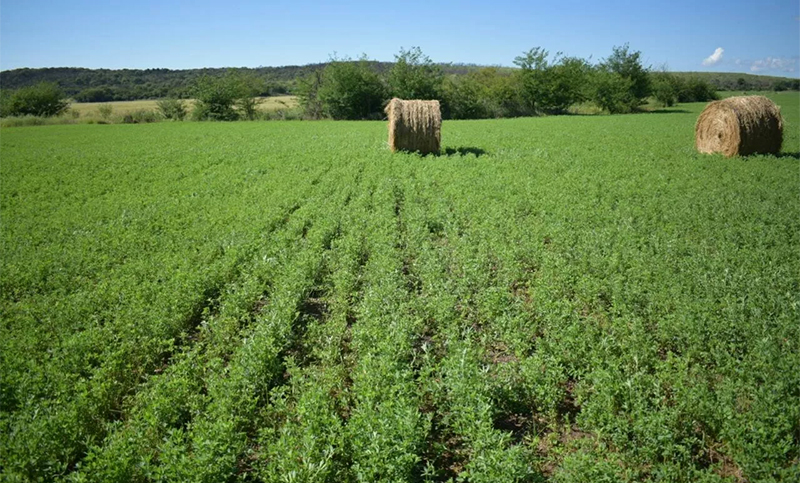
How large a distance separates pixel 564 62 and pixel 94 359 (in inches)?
2273

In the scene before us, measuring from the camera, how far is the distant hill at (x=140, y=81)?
3492 inches

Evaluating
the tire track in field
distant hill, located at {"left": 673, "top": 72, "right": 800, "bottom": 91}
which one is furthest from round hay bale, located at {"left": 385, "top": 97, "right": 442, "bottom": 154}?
distant hill, located at {"left": 673, "top": 72, "right": 800, "bottom": 91}

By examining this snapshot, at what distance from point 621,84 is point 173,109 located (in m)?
48.8

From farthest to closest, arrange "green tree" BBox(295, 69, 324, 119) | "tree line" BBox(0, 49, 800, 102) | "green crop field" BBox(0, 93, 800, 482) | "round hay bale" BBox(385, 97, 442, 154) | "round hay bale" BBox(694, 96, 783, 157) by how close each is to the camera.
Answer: "tree line" BBox(0, 49, 800, 102) < "green tree" BBox(295, 69, 324, 119) < "round hay bale" BBox(385, 97, 442, 154) < "round hay bale" BBox(694, 96, 783, 157) < "green crop field" BBox(0, 93, 800, 482)

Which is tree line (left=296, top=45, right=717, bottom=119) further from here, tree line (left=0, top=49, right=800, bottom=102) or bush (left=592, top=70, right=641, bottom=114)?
tree line (left=0, top=49, right=800, bottom=102)

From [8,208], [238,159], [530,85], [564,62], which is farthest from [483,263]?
[564,62]

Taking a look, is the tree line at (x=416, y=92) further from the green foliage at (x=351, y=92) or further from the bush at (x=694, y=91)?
the bush at (x=694, y=91)

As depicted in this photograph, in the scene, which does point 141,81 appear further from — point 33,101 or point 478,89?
point 478,89

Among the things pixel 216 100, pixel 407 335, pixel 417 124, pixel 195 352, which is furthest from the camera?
pixel 216 100

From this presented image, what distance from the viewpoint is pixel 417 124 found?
750 inches

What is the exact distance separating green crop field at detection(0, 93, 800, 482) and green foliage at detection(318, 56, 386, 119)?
39.9 metres

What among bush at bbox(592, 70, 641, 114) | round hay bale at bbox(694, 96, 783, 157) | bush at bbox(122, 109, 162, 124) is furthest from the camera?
bush at bbox(592, 70, 641, 114)

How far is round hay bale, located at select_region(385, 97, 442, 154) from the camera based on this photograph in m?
19.0

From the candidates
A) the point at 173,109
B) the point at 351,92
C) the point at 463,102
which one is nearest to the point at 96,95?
the point at 173,109
